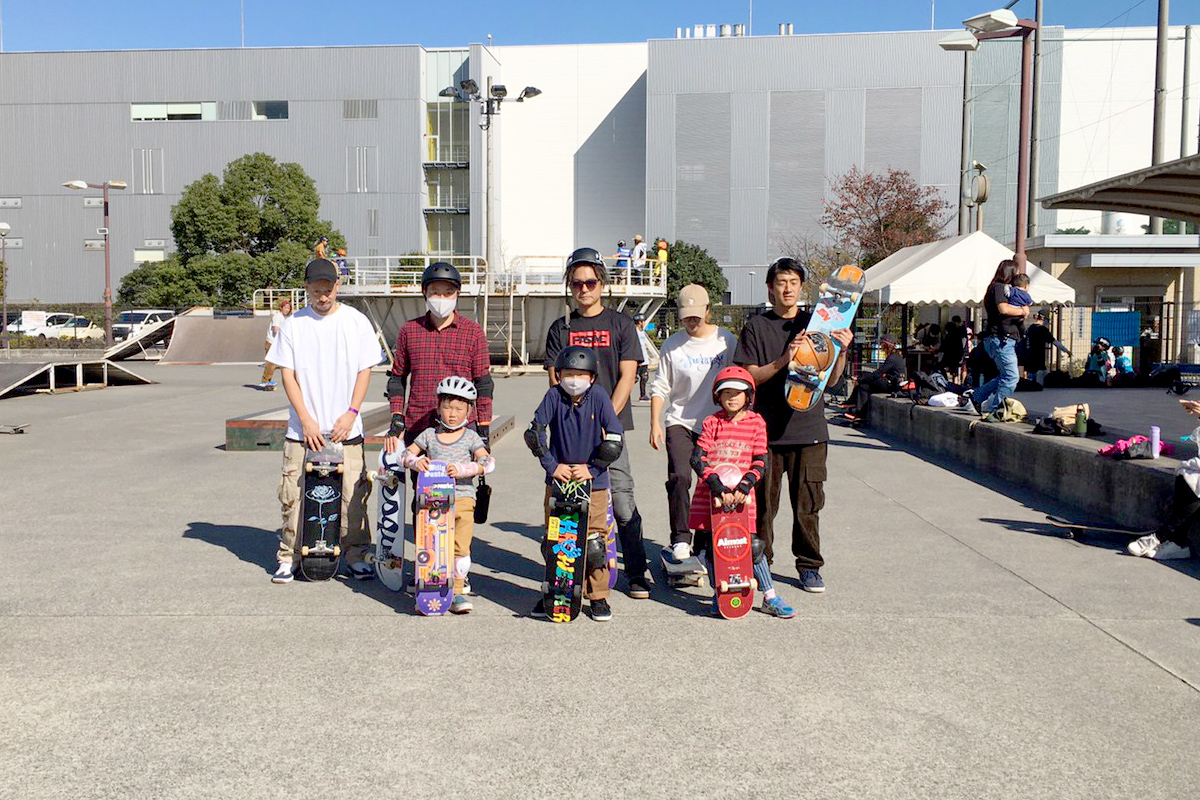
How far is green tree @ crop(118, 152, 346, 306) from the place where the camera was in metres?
52.1

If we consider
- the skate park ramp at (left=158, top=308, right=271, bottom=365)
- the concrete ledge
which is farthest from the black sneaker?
the skate park ramp at (left=158, top=308, right=271, bottom=365)

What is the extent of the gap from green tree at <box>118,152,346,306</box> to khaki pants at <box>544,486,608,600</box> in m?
49.2

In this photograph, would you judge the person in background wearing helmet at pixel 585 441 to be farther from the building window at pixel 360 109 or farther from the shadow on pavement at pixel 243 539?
the building window at pixel 360 109

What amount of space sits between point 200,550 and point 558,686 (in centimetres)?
357

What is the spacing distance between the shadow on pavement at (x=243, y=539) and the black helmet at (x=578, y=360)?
2417 millimetres

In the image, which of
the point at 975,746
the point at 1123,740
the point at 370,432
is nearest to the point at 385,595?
the point at 975,746

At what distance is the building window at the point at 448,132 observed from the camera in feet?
205

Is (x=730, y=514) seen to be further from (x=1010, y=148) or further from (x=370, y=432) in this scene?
(x=1010, y=148)

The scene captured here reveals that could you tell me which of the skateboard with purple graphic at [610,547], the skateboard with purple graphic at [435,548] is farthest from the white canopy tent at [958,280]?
the skateboard with purple graphic at [435,548]

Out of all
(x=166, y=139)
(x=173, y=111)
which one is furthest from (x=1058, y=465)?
(x=173, y=111)

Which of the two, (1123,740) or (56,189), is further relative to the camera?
(56,189)

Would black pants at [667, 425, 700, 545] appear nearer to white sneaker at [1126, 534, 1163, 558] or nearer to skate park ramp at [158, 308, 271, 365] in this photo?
white sneaker at [1126, 534, 1163, 558]

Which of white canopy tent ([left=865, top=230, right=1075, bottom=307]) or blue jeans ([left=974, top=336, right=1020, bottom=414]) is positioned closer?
blue jeans ([left=974, top=336, right=1020, bottom=414])

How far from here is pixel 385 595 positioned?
227 inches
